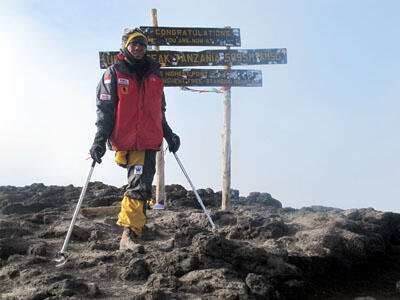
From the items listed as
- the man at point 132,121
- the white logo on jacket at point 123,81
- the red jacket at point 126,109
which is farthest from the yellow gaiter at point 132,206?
the white logo on jacket at point 123,81

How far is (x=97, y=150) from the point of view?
4.80m

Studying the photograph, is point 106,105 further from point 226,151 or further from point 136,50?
point 226,151

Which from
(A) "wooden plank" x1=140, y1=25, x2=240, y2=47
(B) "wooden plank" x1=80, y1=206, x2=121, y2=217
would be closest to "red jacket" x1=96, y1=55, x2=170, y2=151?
(B) "wooden plank" x1=80, y1=206, x2=121, y2=217

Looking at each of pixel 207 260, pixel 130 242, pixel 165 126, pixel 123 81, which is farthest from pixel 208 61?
pixel 207 260

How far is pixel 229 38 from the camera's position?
8562mm

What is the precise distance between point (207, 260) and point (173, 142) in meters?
2.26

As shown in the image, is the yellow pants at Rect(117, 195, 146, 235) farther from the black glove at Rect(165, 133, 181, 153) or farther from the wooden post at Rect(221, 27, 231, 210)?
the wooden post at Rect(221, 27, 231, 210)

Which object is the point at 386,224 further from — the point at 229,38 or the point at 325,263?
the point at 229,38

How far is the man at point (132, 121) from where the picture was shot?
4.93 meters

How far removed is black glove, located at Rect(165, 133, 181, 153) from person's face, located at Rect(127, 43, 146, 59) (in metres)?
1.24

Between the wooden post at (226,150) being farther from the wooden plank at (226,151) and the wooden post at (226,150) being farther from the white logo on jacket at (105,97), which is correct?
the white logo on jacket at (105,97)

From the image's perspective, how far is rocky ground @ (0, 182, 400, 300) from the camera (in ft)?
11.2

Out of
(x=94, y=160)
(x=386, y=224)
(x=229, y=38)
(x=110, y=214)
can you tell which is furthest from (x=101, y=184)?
(x=386, y=224)

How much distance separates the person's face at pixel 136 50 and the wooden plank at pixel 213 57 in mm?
3335
